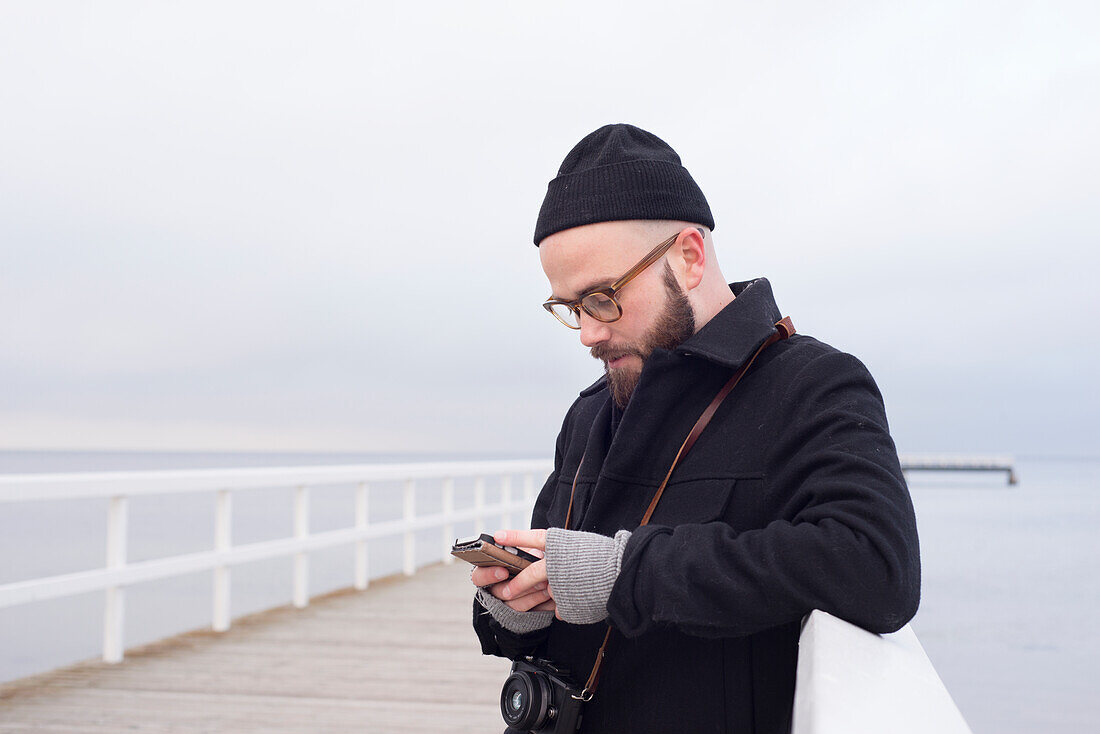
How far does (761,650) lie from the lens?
132 centimetres

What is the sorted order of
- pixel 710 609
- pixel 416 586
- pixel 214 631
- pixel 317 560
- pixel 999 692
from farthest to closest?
pixel 317 560
pixel 999 692
pixel 416 586
pixel 214 631
pixel 710 609

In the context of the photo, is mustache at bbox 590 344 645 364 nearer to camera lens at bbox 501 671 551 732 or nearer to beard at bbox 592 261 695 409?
beard at bbox 592 261 695 409

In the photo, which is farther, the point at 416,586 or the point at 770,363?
the point at 416,586

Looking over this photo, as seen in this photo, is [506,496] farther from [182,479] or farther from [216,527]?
[182,479]

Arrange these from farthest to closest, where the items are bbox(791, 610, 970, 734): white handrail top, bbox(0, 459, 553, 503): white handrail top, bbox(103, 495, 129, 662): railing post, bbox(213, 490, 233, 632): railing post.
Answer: bbox(213, 490, 233, 632): railing post, bbox(103, 495, 129, 662): railing post, bbox(0, 459, 553, 503): white handrail top, bbox(791, 610, 970, 734): white handrail top

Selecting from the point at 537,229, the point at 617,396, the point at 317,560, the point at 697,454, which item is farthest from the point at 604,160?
the point at 317,560

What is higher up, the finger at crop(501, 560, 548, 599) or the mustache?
A: the mustache

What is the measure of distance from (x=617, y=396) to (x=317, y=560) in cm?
1693

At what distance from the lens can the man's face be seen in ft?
4.90

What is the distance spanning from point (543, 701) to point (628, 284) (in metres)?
0.68

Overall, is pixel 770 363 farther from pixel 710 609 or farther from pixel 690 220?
pixel 710 609

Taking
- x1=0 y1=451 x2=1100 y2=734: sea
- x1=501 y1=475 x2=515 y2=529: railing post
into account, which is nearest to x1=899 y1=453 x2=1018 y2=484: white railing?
x1=0 y1=451 x2=1100 y2=734: sea

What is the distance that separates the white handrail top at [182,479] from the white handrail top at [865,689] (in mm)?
3572

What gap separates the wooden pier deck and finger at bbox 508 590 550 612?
257 centimetres
